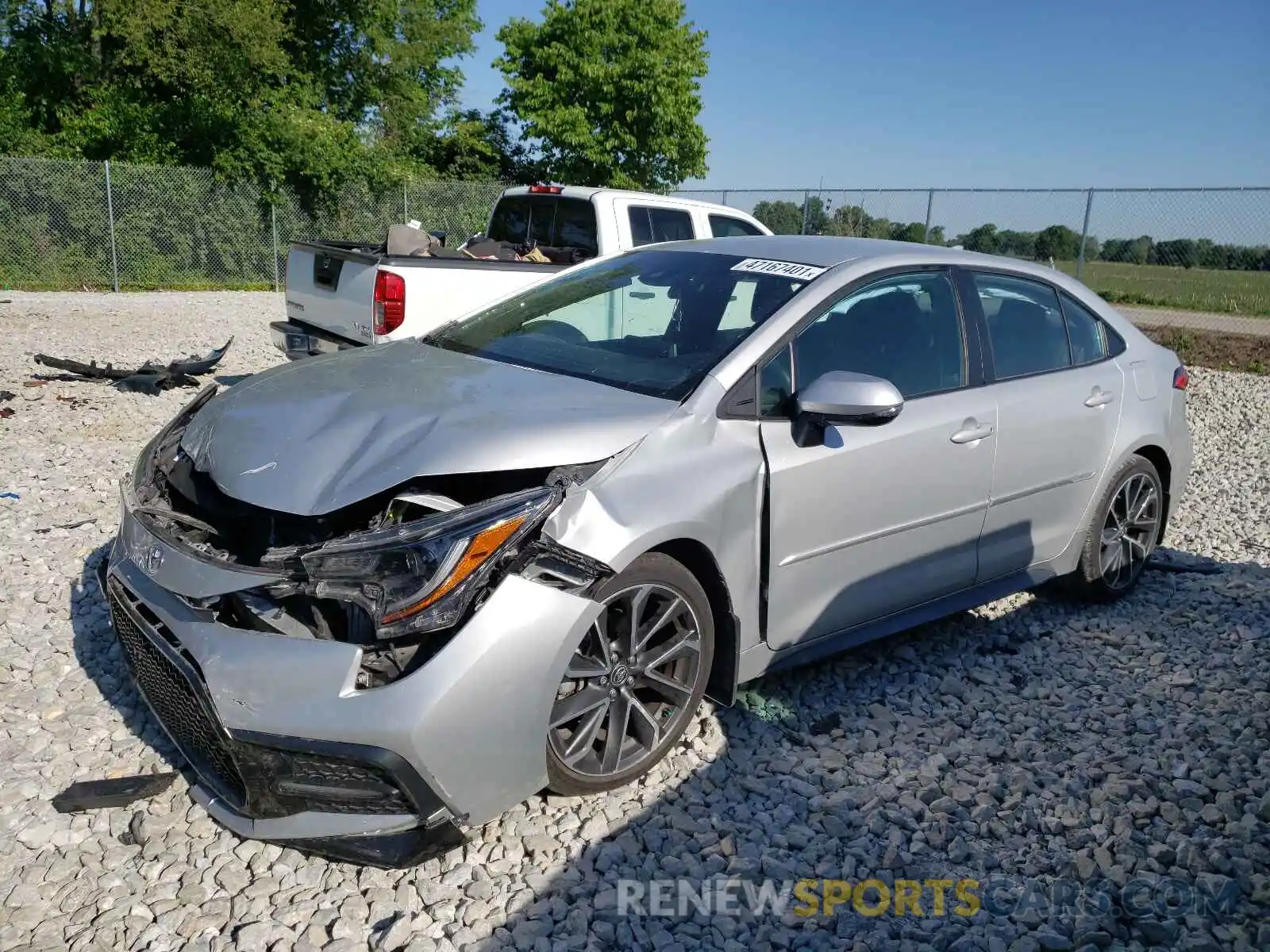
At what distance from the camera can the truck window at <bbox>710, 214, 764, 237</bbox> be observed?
399 inches

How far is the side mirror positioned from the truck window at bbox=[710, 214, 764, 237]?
7103 mm

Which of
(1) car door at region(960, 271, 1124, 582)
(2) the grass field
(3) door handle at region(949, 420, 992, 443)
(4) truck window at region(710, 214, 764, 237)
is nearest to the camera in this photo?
(3) door handle at region(949, 420, 992, 443)

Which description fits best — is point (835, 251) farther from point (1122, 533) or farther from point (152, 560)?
point (152, 560)

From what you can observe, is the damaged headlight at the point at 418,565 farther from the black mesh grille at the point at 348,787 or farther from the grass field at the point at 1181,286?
the grass field at the point at 1181,286

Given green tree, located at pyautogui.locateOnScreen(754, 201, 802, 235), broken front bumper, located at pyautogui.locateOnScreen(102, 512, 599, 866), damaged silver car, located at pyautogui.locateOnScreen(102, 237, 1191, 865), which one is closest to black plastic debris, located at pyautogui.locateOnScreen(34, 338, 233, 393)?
damaged silver car, located at pyautogui.locateOnScreen(102, 237, 1191, 865)

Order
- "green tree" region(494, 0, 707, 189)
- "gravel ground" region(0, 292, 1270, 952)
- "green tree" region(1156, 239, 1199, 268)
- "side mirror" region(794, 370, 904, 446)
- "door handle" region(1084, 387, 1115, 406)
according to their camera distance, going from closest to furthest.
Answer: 1. "gravel ground" region(0, 292, 1270, 952)
2. "side mirror" region(794, 370, 904, 446)
3. "door handle" region(1084, 387, 1115, 406)
4. "green tree" region(1156, 239, 1199, 268)
5. "green tree" region(494, 0, 707, 189)

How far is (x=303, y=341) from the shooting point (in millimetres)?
7867

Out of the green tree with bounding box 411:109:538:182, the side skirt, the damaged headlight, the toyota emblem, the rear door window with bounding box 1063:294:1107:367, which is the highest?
the green tree with bounding box 411:109:538:182

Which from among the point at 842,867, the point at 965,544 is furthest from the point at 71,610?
the point at 965,544

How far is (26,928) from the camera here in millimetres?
2494

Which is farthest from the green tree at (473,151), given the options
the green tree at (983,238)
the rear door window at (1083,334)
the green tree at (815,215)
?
the rear door window at (1083,334)

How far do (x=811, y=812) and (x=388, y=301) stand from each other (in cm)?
513

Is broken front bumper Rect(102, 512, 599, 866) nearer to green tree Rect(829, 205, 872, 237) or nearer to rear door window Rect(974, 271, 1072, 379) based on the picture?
rear door window Rect(974, 271, 1072, 379)

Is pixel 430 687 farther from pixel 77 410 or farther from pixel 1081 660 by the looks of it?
pixel 77 410
